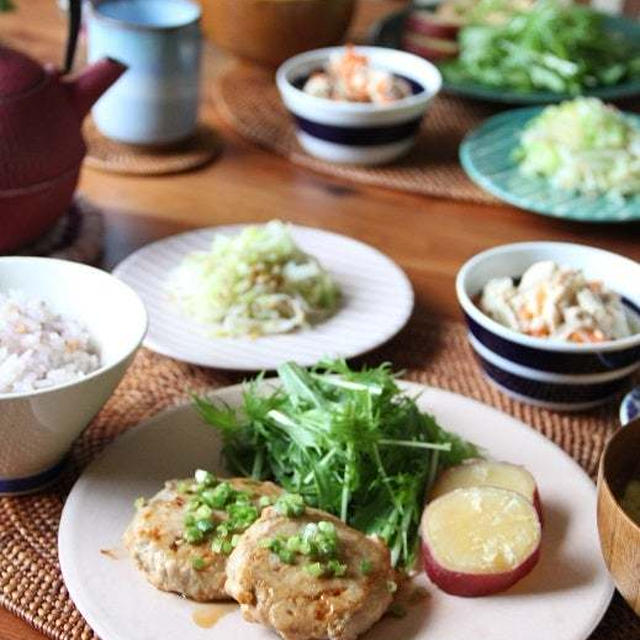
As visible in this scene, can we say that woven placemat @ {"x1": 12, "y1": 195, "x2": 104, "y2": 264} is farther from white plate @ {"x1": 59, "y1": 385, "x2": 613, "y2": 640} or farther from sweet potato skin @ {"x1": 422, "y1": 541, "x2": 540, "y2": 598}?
sweet potato skin @ {"x1": 422, "y1": 541, "x2": 540, "y2": 598}

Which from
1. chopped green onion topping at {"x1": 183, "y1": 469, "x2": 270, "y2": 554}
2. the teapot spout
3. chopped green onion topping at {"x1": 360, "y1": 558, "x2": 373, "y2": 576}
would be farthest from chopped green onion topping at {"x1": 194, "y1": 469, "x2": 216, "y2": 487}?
the teapot spout

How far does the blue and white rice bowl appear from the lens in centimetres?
216

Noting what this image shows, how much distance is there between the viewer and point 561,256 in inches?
66.7

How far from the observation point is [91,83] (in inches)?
71.9

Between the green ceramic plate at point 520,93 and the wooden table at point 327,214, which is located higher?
the green ceramic plate at point 520,93

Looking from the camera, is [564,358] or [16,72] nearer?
[564,358]

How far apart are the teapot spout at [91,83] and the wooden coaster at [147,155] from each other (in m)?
0.34

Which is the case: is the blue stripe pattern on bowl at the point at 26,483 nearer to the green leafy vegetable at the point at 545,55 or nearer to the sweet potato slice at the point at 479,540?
the sweet potato slice at the point at 479,540

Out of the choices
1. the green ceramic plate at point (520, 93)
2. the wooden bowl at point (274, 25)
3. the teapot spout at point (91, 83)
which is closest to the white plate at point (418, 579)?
the teapot spout at point (91, 83)

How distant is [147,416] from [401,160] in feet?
3.21

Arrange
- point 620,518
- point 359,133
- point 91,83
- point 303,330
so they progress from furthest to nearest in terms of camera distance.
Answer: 1. point 359,133
2. point 91,83
3. point 303,330
4. point 620,518

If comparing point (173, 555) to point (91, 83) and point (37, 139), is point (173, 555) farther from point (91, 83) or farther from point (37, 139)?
point (91, 83)

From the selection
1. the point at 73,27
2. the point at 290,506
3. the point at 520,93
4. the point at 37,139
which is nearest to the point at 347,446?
the point at 290,506

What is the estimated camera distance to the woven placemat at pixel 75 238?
1836 millimetres
